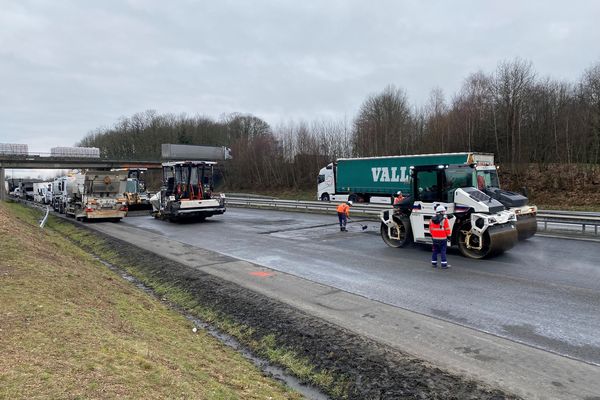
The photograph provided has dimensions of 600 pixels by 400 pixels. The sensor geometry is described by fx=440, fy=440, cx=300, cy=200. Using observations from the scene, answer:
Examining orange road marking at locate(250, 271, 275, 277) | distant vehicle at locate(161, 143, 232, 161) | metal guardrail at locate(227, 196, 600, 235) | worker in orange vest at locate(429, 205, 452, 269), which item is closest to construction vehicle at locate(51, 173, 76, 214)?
A: metal guardrail at locate(227, 196, 600, 235)

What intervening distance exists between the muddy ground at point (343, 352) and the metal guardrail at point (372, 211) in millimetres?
11363

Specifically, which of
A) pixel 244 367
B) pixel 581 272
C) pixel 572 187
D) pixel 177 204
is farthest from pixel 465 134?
pixel 244 367

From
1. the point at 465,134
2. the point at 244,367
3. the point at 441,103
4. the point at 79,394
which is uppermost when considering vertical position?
the point at 441,103

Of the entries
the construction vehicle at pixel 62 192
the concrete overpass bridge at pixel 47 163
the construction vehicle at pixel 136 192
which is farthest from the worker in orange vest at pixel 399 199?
the concrete overpass bridge at pixel 47 163

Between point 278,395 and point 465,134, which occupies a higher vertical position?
point 465,134

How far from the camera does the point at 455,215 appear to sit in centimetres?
1220

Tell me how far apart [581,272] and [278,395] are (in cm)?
821

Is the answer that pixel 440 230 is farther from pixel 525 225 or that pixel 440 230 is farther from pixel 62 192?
pixel 62 192

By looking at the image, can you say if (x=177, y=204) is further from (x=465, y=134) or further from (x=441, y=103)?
(x=441, y=103)

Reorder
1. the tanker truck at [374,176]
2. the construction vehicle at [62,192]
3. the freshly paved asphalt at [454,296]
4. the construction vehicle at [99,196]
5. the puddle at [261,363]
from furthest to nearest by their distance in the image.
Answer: the construction vehicle at [62,192] → the tanker truck at [374,176] → the construction vehicle at [99,196] → the freshly paved asphalt at [454,296] → the puddle at [261,363]

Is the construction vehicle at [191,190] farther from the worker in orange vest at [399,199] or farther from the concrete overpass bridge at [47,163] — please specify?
the concrete overpass bridge at [47,163]

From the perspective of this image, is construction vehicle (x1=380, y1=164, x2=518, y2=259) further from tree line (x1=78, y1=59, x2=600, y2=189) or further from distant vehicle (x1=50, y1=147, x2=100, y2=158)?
distant vehicle (x1=50, y1=147, x2=100, y2=158)

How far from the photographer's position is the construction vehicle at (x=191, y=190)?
22.4m

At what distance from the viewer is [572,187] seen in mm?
29781
